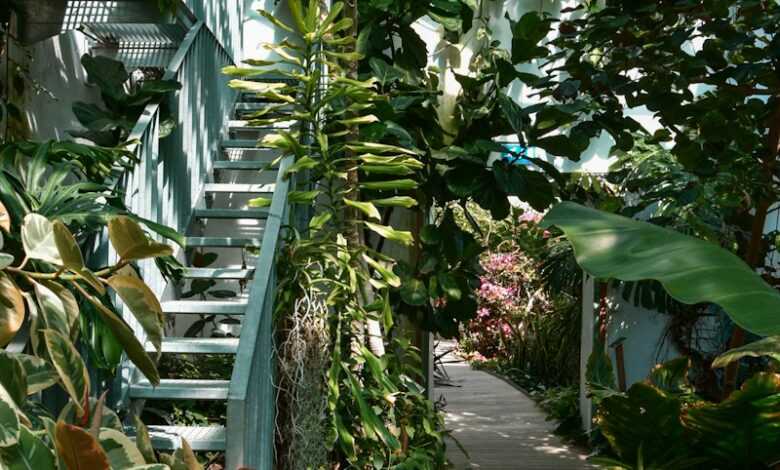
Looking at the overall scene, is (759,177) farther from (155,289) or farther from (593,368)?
(155,289)

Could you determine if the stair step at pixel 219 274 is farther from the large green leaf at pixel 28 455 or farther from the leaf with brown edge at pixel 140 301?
the large green leaf at pixel 28 455

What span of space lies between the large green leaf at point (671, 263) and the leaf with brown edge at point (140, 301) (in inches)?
31.0

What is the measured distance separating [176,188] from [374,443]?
163cm

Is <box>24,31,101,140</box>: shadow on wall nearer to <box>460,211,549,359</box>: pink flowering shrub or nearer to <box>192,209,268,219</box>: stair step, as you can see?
<box>192,209,268,219</box>: stair step

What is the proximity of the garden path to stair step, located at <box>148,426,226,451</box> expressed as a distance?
386cm

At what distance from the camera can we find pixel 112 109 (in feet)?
16.6

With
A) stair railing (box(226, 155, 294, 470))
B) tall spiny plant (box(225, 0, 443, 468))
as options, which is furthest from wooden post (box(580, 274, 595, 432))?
stair railing (box(226, 155, 294, 470))

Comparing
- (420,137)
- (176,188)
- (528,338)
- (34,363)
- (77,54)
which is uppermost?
(77,54)

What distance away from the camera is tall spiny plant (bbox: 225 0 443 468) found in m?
4.55

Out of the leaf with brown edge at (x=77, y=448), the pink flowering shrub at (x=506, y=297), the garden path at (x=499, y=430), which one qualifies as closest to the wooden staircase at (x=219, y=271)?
the leaf with brown edge at (x=77, y=448)

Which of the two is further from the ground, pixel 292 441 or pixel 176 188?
pixel 176 188

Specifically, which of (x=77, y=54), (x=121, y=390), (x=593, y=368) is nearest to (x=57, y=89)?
(x=77, y=54)

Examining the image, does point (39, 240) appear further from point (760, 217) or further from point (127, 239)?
point (760, 217)

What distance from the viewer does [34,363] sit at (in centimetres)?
161
